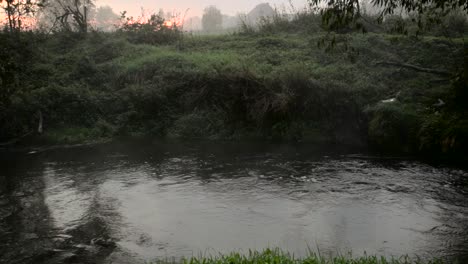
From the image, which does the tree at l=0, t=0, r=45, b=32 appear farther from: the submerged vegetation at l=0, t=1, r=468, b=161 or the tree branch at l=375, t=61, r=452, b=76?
the tree branch at l=375, t=61, r=452, b=76

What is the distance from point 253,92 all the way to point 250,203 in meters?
6.78

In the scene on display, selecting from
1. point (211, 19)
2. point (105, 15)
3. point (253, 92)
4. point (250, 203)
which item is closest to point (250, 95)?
point (253, 92)

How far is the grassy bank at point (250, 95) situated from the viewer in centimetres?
1399

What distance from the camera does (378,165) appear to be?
1168cm

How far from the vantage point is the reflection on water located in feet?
24.0

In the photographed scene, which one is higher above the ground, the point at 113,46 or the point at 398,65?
the point at 113,46

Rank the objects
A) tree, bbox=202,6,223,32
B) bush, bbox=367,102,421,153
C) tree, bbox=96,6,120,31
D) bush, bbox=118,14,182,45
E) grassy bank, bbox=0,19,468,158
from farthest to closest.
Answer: tree, bbox=96,6,120,31 < tree, bbox=202,6,223,32 < bush, bbox=118,14,182,45 < grassy bank, bbox=0,19,468,158 < bush, bbox=367,102,421,153

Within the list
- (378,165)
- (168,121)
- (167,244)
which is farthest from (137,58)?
(167,244)

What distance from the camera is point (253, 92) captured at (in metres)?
15.3

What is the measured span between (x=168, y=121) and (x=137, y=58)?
5.89 metres

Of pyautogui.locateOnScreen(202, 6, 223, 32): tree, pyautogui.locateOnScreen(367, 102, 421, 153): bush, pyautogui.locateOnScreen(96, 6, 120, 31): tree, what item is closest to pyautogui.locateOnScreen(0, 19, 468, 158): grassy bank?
pyautogui.locateOnScreen(367, 102, 421, 153): bush

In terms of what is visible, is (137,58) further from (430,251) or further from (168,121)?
(430,251)

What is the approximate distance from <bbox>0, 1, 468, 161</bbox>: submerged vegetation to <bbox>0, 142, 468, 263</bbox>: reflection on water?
5.36 feet

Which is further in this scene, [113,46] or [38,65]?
[113,46]
